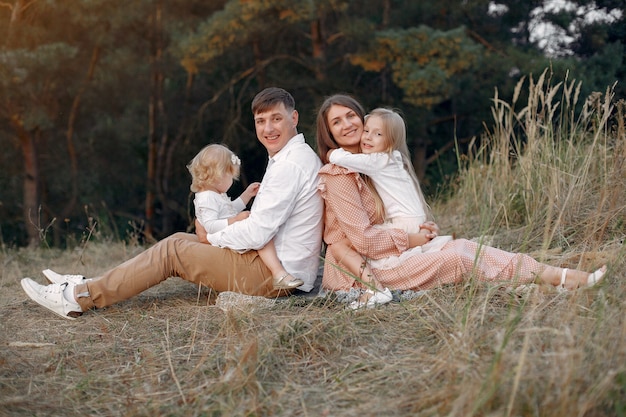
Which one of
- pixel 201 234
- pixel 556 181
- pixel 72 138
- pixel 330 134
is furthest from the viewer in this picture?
pixel 72 138

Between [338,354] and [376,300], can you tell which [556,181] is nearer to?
[376,300]

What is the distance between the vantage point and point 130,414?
207 cm

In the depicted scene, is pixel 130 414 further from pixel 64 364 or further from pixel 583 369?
pixel 583 369

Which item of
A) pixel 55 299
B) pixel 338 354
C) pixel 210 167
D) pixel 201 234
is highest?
pixel 210 167

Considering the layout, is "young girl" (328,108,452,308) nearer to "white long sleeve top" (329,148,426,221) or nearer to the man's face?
"white long sleeve top" (329,148,426,221)

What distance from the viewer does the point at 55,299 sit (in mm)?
3238

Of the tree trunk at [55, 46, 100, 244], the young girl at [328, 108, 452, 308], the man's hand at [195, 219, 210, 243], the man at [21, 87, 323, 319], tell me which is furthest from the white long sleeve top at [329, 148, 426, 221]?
the tree trunk at [55, 46, 100, 244]

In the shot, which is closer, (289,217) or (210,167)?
(289,217)

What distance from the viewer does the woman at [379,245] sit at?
2977mm

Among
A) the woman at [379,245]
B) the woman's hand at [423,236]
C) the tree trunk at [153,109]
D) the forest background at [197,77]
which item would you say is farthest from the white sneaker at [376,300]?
the tree trunk at [153,109]

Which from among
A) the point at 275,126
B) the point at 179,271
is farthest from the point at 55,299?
the point at 275,126

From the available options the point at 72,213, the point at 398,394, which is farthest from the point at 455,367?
the point at 72,213

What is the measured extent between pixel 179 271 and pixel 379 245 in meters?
1.03

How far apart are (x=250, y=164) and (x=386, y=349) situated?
11.0m
